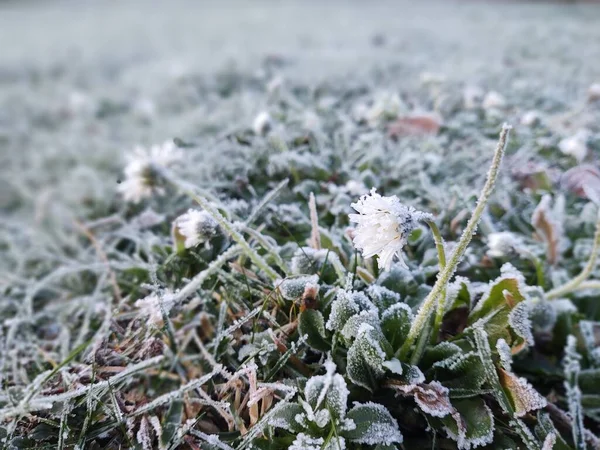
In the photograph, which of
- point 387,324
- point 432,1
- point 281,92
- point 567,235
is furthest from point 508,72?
point 432,1

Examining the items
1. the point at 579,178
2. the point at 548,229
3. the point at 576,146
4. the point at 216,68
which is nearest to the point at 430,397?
the point at 548,229

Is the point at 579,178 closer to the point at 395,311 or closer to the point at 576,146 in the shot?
the point at 576,146

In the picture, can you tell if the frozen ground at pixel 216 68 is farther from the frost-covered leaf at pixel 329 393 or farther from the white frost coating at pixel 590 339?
the frost-covered leaf at pixel 329 393

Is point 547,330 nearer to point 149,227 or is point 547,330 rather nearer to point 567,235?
point 567,235

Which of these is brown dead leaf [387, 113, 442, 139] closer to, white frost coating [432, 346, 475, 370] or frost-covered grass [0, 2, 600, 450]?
frost-covered grass [0, 2, 600, 450]

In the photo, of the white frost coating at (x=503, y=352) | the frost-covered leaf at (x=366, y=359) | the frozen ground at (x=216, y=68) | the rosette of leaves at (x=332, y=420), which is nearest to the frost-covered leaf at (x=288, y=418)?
the rosette of leaves at (x=332, y=420)

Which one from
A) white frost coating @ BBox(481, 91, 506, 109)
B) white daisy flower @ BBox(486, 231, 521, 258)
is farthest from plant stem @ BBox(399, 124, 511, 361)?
white frost coating @ BBox(481, 91, 506, 109)
